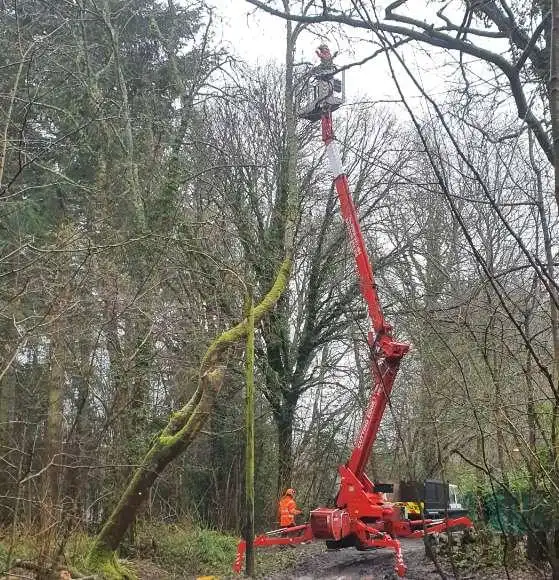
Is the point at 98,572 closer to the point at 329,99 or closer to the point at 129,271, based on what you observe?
the point at 129,271

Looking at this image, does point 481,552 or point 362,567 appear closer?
point 481,552

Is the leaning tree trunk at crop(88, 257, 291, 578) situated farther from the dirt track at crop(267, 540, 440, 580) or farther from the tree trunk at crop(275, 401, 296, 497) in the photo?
the tree trunk at crop(275, 401, 296, 497)

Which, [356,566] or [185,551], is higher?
[185,551]

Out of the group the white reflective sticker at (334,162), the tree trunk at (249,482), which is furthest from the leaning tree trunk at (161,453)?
the white reflective sticker at (334,162)

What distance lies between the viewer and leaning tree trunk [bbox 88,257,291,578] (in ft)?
31.0

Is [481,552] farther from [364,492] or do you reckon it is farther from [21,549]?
[21,549]

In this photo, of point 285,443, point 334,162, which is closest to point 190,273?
point 334,162

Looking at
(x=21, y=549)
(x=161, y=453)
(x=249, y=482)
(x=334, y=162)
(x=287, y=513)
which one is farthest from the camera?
(x=287, y=513)

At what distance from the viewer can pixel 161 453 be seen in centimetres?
994

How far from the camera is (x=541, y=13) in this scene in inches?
148

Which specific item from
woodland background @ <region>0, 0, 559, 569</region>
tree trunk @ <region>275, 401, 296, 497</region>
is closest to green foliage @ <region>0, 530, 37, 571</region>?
woodland background @ <region>0, 0, 559, 569</region>

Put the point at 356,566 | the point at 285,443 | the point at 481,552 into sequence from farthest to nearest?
1. the point at 285,443
2. the point at 356,566
3. the point at 481,552

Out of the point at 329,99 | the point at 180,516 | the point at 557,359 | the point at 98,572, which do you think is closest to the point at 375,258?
the point at 329,99

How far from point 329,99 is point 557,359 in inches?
400
